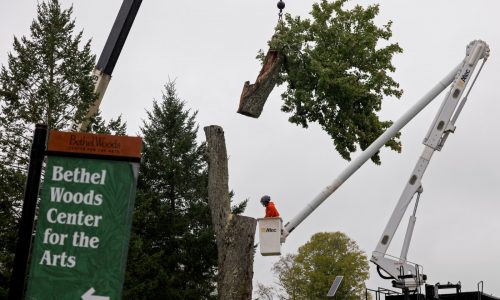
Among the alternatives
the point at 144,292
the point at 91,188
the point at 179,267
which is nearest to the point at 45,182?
the point at 91,188

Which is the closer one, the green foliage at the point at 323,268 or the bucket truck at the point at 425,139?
the bucket truck at the point at 425,139

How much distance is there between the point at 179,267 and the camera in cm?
3378

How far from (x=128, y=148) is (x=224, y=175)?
960 centimetres

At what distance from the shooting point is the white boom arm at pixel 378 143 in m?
17.4

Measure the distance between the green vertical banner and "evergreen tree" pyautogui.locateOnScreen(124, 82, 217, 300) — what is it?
23.2 meters

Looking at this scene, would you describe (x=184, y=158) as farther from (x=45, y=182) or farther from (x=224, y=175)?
(x=45, y=182)

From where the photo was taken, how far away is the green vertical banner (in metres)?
5.92

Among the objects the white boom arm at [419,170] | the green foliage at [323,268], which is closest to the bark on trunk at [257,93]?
the white boom arm at [419,170]

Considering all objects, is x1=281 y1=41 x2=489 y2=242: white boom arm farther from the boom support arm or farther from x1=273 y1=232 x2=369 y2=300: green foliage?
x1=273 y1=232 x2=369 y2=300: green foliage

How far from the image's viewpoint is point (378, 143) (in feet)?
65.0

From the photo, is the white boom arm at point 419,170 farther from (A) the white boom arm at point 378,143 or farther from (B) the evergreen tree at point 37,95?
(B) the evergreen tree at point 37,95

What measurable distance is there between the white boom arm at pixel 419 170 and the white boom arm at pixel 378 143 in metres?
0.13

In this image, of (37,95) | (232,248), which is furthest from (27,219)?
(37,95)

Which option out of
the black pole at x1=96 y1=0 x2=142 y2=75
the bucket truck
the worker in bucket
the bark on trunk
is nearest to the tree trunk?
the worker in bucket
